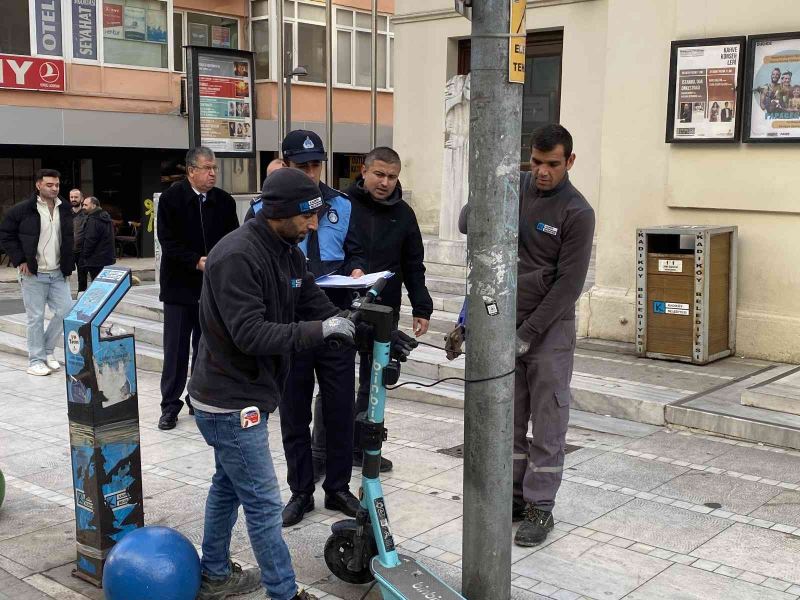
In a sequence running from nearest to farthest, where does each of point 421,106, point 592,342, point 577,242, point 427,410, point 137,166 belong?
point 577,242
point 427,410
point 592,342
point 421,106
point 137,166

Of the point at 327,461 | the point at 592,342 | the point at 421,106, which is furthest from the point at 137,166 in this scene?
the point at 327,461

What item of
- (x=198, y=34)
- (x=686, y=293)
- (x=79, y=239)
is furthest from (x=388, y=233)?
(x=198, y=34)

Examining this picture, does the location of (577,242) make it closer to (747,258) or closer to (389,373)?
(389,373)

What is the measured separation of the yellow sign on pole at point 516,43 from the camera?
11.6ft

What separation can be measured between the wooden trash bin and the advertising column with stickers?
5167 millimetres

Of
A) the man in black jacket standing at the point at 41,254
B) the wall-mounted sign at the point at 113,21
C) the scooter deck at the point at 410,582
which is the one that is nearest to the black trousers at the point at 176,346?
the man in black jacket standing at the point at 41,254

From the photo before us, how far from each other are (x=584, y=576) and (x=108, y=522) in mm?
2176

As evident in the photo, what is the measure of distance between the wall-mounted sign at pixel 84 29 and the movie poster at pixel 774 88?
1800 centimetres

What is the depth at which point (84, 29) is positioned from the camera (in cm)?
2205

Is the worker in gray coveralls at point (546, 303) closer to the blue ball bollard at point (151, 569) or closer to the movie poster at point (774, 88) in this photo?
the blue ball bollard at point (151, 569)

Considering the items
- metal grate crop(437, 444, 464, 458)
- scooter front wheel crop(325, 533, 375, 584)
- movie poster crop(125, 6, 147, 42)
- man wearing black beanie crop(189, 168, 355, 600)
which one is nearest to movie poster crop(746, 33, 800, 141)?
metal grate crop(437, 444, 464, 458)

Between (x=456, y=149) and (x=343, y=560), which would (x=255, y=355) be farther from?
(x=456, y=149)

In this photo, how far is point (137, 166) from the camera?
2431 cm

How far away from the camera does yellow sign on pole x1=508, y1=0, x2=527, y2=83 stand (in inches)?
139
